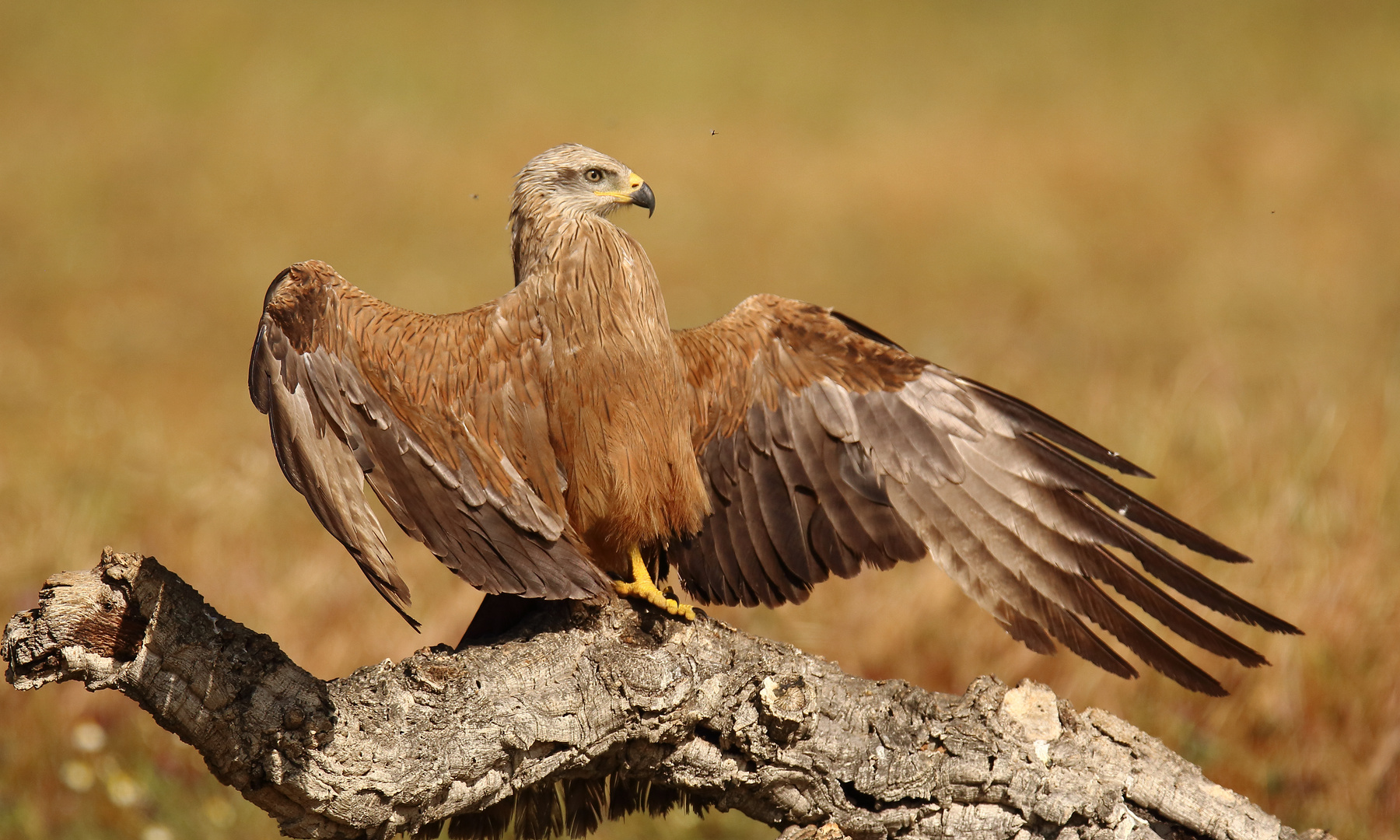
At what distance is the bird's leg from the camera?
323 centimetres

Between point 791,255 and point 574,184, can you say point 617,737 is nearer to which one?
point 574,184

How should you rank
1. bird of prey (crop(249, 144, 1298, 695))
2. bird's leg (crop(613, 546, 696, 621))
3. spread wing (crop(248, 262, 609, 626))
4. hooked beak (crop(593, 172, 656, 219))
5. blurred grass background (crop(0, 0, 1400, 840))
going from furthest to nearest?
1. blurred grass background (crop(0, 0, 1400, 840))
2. hooked beak (crop(593, 172, 656, 219))
3. bird's leg (crop(613, 546, 696, 621))
4. bird of prey (crop(249, 144, 1298, 695))
5. spread wing (crop(248, 262, 609, 626))

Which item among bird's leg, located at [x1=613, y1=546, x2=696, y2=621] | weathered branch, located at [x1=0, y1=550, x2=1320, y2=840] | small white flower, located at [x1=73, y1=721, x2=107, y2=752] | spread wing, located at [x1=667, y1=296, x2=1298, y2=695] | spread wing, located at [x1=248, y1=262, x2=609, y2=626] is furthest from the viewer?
small white flower, located at [x1=73, y1=721, x2=107, y2=752]

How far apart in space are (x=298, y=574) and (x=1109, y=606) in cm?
524

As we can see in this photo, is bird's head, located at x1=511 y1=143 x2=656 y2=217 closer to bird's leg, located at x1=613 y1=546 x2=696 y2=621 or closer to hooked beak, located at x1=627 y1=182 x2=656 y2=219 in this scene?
hooked beak, located at x1=627 y1=182 x2=656 y2=219

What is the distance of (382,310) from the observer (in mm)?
3158

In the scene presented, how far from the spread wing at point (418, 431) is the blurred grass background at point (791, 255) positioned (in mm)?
3368

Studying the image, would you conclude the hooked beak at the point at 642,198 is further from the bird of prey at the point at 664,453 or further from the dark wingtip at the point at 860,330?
the dark wingtip at the point at 860,330

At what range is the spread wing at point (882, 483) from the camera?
11.8 feet

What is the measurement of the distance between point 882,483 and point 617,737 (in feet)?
4.18

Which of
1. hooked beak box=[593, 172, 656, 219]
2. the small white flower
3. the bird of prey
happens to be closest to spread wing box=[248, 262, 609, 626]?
the bird of prey

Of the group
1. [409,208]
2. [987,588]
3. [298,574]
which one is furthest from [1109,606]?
[409,208]

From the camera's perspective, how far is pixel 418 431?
3.05m

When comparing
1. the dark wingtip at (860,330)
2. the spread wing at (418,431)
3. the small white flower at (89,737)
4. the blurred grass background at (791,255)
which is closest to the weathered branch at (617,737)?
the spread wing at (418,431)
